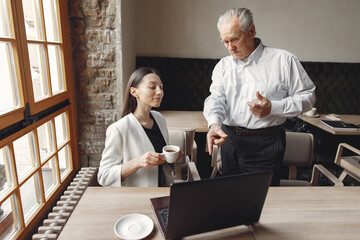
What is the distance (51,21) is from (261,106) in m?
1.85

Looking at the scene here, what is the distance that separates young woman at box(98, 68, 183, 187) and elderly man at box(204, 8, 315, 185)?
0.43 meters

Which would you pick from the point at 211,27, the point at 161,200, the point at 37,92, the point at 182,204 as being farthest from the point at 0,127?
the point at 211,27

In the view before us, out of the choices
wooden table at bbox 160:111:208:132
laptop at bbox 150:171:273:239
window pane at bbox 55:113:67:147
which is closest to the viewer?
laptop at bbox 150:171:273:239

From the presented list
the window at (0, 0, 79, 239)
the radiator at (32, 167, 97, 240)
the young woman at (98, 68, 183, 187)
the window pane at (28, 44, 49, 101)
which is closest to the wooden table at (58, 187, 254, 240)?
the young woman at (98, 68, 183, 187)

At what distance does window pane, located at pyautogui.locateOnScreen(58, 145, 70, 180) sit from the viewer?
7.87 ft

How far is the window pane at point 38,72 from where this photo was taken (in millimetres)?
1869

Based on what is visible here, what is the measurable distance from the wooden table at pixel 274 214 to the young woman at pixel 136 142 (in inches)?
5.7

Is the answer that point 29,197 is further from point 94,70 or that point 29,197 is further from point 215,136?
point 215,136

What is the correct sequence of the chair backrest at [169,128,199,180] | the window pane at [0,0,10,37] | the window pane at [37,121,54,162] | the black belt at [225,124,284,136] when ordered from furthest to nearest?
1. the chair backrest at [169,128,199,180]
2. the window pane at [37,121,54,162]
3. the black belt at [225,124,284,136]
4. the window pane at [0,0,10,37]

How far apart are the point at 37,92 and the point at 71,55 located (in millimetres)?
632

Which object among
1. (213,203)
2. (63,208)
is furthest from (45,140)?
(213,203)

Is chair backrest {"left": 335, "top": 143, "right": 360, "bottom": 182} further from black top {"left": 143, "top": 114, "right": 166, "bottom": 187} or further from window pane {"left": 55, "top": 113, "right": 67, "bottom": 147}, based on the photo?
window pane {"left": 55, "top": 113, "right": 67, "bottom": 147}

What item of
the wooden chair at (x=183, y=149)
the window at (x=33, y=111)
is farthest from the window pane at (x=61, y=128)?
the wooden chair at (x=183, y=149)

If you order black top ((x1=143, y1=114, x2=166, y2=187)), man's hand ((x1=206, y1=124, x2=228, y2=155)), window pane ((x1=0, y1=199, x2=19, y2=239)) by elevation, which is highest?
man's hand ((x1=206, y1=124, x2=228, y2=155))
